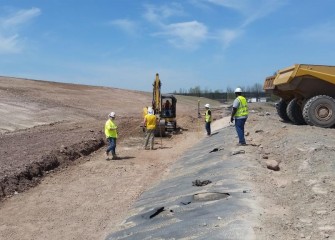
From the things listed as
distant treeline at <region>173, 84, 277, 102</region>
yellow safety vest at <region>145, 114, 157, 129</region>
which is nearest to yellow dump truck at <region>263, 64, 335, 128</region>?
yellow safety vest at <region>145, 114, 157, 129</region>

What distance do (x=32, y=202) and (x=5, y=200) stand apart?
68 cm

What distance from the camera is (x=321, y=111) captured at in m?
14.5

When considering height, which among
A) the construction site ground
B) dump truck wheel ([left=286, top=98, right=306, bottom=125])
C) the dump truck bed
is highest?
the dump truck bed

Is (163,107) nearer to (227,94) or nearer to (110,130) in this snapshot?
(110,130)

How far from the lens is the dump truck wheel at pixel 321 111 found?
14391mm

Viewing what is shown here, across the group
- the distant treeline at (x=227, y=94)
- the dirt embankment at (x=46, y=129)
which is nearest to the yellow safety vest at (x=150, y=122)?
the dirt embankment at (x=46, y=129)

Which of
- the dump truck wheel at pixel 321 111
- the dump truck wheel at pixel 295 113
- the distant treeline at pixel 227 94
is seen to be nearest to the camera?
the dump truck wheel at pixel 321 111

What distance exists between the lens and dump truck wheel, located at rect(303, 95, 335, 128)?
14.4 meters

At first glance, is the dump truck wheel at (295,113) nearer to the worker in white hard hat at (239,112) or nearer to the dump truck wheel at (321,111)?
the dump truck wheel at (321,111)

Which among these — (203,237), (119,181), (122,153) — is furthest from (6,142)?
(203,237)

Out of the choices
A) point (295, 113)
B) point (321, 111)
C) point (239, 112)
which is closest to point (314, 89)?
point (321, 111)

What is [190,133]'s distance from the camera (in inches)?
966

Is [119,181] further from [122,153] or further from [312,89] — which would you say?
[312,89]

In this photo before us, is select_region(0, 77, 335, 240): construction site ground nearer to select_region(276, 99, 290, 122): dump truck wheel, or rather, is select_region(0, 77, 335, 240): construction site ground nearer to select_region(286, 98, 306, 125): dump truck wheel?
select_region(286, 98, 306, 125): dump truck wheel
